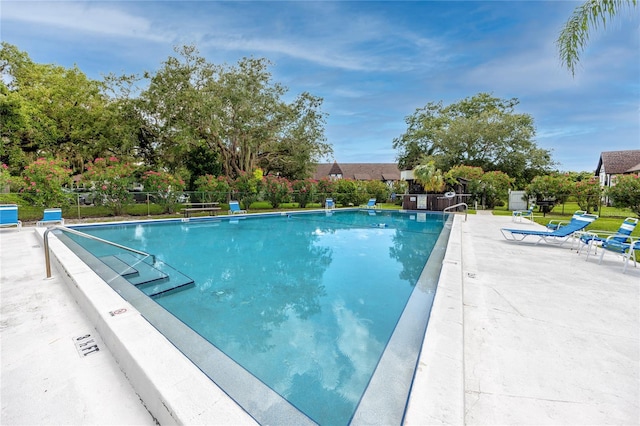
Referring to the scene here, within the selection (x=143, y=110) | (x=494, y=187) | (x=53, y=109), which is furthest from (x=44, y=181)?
(x=494, y=187)

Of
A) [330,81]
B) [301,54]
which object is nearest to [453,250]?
[301,54]

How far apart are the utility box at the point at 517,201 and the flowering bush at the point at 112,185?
24458 millimetres

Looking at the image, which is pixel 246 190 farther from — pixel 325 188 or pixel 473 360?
pixel 473 360

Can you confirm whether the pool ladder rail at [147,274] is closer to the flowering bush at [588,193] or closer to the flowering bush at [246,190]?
the flowering bush at [246,190]

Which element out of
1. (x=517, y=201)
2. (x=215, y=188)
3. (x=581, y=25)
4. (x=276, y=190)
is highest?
(x=581, y=25)

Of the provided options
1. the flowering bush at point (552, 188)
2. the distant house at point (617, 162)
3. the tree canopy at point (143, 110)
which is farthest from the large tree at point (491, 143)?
the tree canopy at point (143, 110)

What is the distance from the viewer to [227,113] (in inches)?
798

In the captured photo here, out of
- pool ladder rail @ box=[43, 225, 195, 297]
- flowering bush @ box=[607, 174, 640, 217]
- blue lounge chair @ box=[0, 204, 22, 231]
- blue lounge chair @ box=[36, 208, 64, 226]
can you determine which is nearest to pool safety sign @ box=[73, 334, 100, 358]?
pool ladder rail @ box=[43, 225, 195, 297]

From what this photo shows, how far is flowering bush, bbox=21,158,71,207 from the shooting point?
37.2 feet

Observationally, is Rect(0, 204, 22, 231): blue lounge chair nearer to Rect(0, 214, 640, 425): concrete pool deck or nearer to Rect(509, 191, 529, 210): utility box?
Rect(0, 214, 640, 425): concrete pool deck

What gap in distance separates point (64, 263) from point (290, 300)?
3.66 meters

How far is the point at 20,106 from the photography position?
16.0 meters

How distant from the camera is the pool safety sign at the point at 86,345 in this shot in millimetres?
2443

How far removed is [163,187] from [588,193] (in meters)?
22.5
